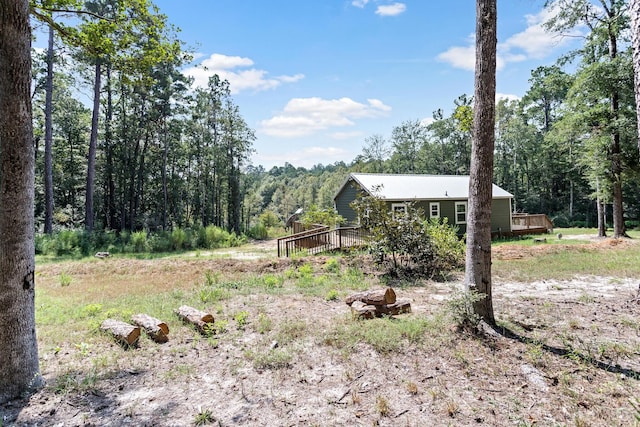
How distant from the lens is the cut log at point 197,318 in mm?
4469

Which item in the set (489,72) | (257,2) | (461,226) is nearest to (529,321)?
(489,72)

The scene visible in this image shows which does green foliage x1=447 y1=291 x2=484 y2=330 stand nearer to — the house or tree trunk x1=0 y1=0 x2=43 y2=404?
tree trunk x1=0 y1=0 x2=43 y2=404

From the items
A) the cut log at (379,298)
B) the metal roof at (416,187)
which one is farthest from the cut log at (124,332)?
the metal roof at (416,187)

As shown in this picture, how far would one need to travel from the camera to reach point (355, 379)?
3.10 m

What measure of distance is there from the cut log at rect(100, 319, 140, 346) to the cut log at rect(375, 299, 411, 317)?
3375 mm

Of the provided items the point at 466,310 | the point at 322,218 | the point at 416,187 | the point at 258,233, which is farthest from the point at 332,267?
the point at 258,233

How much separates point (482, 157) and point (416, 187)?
13.5 m

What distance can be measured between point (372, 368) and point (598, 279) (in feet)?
22.4

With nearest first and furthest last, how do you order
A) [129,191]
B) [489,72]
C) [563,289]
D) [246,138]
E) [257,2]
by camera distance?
[489,72] < [563,289] < [257,2] < [129,191] < [246,138]

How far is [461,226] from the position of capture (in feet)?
56.5

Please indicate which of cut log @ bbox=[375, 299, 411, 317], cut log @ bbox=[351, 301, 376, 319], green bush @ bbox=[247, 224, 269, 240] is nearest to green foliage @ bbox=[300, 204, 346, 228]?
green bush @ bbox=[247, 224, 269, 240]

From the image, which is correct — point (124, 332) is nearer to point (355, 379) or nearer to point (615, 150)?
point (355, 379)

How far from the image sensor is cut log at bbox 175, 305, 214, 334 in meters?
4.47

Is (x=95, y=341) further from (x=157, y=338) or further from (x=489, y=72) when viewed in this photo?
(x=489, y=72)
